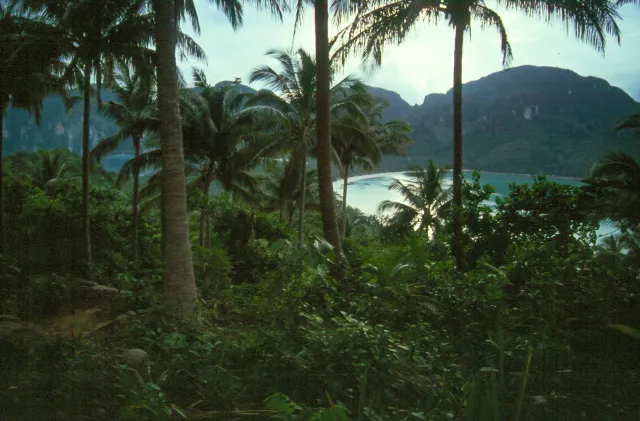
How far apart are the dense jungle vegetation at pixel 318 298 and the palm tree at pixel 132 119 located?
92.1 inches

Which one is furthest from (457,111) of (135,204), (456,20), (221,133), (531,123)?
(531,123)

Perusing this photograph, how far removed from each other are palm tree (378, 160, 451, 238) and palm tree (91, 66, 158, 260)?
40.4 ft

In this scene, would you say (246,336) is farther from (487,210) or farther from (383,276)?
(487,210)

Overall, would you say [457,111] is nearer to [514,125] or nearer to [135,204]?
[135,204]

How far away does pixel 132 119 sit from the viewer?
18812 millimetres

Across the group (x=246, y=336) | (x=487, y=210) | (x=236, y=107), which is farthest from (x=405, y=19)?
(x=236, y=107)

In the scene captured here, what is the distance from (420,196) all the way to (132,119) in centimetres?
1440

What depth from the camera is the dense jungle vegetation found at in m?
2.76

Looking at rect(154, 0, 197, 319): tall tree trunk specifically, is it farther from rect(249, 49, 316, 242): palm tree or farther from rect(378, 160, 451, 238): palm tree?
rect(378, 160, 451, 238): palm tree

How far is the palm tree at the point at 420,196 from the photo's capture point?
953 inches

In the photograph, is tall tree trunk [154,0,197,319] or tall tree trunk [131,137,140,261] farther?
tall tree trunk [131,137,140,261]

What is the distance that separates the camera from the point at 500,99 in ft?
180

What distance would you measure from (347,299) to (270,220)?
501 inches

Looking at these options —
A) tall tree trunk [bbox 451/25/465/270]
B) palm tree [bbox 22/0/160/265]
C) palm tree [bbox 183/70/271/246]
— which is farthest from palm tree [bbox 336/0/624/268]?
palm tree [bbox 183/70/271/246]
